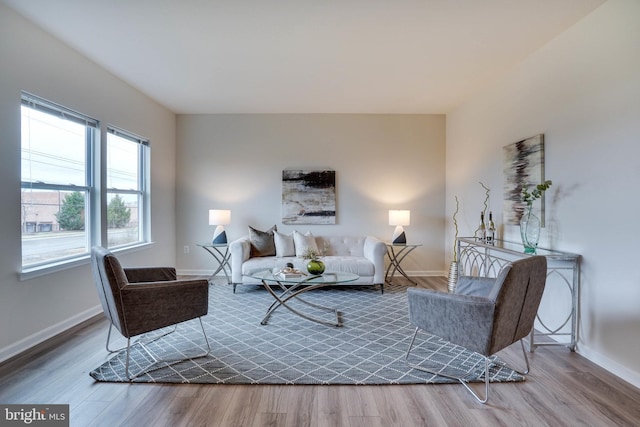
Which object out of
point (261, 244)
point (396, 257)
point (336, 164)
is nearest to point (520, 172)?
point (396, 257)

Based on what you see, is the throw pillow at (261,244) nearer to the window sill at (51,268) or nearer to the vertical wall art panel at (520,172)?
the window sill at (51,268)

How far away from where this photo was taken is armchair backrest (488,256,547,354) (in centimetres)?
A: 189

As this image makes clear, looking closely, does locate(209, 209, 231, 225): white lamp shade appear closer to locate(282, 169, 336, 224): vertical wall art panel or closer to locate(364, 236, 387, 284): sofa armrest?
locate(282, 169, 336, 224): vertical wall art panel

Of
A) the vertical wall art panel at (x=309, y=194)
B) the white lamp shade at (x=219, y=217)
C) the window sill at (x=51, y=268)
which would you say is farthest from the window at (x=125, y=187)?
the vertical wall art panel at (x=309, y=194)

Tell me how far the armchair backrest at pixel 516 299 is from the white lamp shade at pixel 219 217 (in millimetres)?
3850

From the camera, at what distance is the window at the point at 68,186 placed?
8.75 ft

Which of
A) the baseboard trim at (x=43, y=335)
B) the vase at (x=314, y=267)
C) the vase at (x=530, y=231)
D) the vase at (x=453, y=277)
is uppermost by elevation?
the vase at (x=530, y=231)

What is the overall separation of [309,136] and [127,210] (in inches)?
115

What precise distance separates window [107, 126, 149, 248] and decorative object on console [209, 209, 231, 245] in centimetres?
96

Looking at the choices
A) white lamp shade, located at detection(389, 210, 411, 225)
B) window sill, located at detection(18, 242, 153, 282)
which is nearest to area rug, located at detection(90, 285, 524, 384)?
window sill, located at detection(18, 242, 153, 282)

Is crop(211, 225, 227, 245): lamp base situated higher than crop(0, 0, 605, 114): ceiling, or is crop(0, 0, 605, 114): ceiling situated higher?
crop(0, 0, 605, 114): ceiling

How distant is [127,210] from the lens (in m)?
4.11

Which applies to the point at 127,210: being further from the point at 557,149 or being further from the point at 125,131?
the point at 557,149

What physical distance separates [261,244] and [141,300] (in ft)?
8.24
